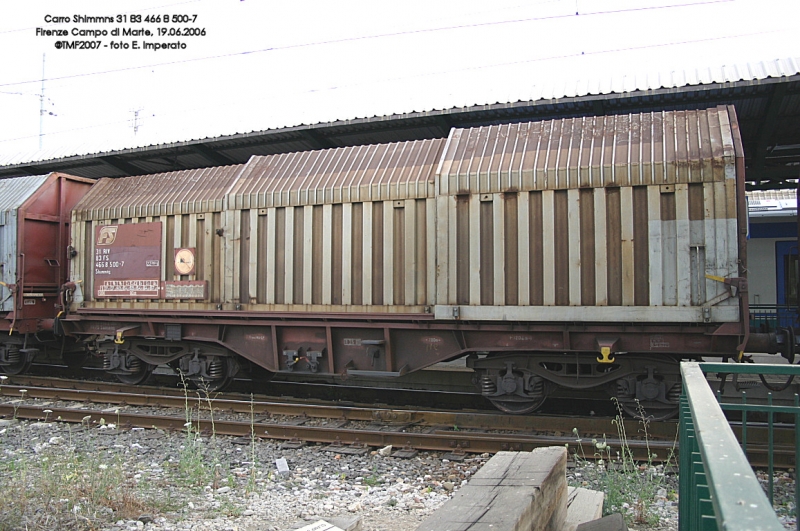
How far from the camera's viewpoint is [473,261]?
759 cm

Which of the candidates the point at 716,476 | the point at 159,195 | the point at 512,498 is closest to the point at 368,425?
the point at 512,498

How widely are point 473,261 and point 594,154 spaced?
2.07 meters

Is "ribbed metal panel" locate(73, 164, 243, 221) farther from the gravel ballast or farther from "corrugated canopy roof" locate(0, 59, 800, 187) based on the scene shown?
the gravel ballast

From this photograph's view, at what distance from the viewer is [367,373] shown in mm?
8328

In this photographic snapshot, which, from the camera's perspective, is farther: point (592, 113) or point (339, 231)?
point (592, 113)

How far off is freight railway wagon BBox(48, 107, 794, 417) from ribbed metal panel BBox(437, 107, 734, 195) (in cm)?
3

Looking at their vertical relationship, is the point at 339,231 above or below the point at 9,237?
below

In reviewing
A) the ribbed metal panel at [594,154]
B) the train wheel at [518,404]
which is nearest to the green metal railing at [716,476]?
the ribbed metal panel at [594,154]

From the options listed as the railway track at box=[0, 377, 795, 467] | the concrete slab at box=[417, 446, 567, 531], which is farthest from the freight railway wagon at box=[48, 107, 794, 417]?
the concrete slab at box=[417, 446, 567, 531]

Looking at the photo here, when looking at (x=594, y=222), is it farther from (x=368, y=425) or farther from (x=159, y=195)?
(x=159, y=195)

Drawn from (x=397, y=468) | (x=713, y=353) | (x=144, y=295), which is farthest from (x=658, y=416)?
(x=144, y=295)

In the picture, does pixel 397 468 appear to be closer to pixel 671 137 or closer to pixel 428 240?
pixel 428 240

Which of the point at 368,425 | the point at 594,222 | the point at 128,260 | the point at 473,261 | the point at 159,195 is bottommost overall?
the point at 368,425

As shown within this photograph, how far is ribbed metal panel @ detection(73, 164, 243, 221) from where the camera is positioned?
9656mm
